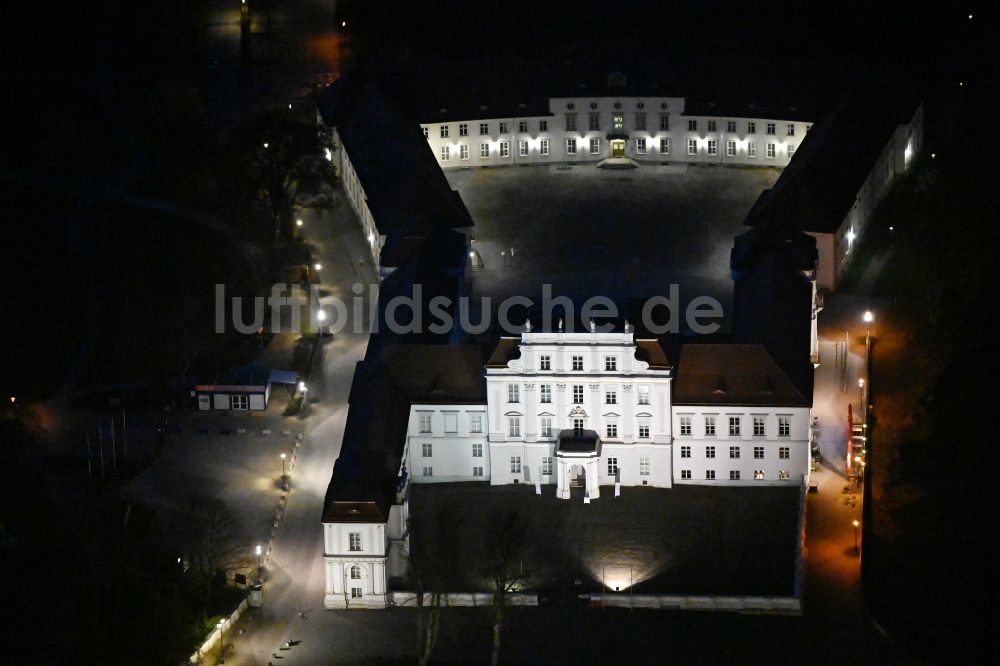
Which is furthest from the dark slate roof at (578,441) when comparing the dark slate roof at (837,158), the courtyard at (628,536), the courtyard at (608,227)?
the dark slate roof at (837,158)

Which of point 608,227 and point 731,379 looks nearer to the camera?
point 731,379

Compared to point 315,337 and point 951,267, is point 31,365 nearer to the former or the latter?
point 315,337

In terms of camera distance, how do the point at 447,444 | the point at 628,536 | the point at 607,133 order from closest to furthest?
the point at 628,536, the point at 447,444, the point at 607,133

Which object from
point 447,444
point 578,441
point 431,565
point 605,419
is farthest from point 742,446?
point 431,565

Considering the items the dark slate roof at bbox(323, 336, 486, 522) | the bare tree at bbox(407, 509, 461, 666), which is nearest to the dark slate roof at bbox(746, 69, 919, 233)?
the dark slate roof at bbox(323, 336, 486, 522)

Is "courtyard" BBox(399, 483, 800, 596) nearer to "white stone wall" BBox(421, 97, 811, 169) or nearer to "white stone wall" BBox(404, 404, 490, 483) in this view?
"white stone wall" BBox(404, 404, 490, 483)

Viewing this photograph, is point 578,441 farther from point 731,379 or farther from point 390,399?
point 390,399

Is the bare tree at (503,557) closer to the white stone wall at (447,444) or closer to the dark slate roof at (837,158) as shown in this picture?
the white stone wall at (447,444)
